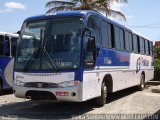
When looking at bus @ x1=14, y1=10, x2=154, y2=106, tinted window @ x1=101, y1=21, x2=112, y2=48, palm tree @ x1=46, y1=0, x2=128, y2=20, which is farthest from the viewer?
palm tree @ x1=46, y1=0, x2=128, y2=20

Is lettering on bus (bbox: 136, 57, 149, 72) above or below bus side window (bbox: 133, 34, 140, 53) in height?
below

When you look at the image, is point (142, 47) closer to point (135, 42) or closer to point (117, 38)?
point (135, 42)

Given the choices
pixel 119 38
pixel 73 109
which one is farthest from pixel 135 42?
pixel 73 109

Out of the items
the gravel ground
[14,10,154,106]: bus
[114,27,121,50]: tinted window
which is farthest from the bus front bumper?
[114,27,121,50]: tinted window

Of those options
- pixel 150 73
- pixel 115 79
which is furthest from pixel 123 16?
pixel 115 79

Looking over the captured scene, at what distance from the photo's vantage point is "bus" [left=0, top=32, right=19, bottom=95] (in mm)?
15688

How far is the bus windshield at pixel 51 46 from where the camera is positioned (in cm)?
1050

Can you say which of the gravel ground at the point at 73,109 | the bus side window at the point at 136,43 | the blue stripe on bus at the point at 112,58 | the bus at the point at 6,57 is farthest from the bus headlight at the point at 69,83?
the bus side window at the point at 136,43

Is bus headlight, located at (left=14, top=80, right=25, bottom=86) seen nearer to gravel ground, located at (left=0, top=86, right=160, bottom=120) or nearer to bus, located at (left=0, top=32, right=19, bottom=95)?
gravel ground, located at (left=0, top=86, right=160, bottom=120)

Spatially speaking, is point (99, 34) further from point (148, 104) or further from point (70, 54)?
point (148, 104)

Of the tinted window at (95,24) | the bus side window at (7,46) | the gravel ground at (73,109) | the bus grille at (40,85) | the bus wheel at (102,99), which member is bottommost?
the gravel ground at (73,109)

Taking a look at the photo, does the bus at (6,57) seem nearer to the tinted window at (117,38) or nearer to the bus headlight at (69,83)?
the tinted window at (117,38)

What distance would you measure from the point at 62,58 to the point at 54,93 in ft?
3.31

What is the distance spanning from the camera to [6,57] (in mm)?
15906
